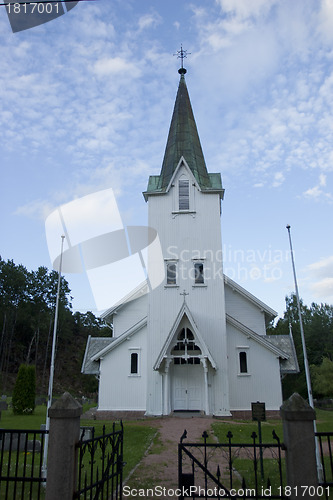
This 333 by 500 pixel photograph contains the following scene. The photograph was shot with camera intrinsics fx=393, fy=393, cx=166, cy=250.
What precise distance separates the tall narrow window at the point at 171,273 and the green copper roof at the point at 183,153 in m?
4.74

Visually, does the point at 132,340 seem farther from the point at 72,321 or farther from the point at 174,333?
the point at 72,321

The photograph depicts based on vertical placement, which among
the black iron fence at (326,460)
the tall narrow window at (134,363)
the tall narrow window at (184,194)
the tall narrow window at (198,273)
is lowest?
A: the black iron fence at (326,460)

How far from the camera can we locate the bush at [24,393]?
26.0 meters

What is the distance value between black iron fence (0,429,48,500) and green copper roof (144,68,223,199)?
1724cm

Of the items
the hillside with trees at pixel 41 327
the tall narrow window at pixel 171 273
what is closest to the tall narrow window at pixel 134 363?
the tall narrow window at pixel 171 273

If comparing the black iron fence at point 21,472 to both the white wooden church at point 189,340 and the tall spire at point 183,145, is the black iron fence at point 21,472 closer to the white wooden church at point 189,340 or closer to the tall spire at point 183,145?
the white wooden church at point 189,340

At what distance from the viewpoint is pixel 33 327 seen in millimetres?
61438

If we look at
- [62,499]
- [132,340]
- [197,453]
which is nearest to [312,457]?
[62,499]

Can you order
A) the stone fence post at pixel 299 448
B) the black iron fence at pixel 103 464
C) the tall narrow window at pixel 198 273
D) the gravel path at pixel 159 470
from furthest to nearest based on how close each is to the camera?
the tall narrow window at pixel 198 273
the gravel path at pixel 159 470
the black iron fence at pixel 103 464
the stone fence post at pixel 299 448

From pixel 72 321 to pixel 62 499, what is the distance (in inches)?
2838

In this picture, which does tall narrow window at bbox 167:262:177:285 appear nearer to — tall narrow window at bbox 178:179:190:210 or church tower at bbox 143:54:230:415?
church tower at bbox 143:54:230:415

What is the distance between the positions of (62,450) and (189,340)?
1643 centimetres

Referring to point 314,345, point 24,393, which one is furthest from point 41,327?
point 314,345

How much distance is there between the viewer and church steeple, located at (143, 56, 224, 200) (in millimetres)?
25641
